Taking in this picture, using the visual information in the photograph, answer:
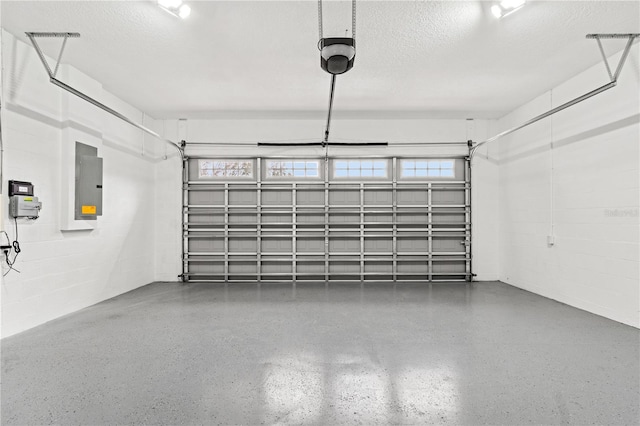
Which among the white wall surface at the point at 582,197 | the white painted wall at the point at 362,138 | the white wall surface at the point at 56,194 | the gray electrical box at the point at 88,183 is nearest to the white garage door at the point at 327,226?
the white painted wall at the point at 362,138

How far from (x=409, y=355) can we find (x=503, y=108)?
525cm

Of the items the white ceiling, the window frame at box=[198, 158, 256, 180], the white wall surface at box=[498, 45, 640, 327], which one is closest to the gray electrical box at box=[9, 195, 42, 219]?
the white ceiling

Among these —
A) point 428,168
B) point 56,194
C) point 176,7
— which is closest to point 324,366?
point 176,7

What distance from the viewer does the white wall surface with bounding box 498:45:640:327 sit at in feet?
12.6

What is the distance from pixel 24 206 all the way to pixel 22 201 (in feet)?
0.19

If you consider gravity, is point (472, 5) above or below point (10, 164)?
above

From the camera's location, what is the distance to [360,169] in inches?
261

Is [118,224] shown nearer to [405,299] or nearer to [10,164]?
[10,164]

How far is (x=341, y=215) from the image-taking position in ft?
21.6

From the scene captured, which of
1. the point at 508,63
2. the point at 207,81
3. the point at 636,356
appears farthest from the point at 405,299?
the point at 207,81

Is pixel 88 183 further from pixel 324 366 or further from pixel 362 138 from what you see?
pixel 362 138

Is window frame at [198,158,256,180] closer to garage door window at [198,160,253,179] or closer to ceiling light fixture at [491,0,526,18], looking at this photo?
garage door window at [198,160,253,179]

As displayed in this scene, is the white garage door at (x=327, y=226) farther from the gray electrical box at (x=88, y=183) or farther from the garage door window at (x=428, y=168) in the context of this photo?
the gray electrical box at (x=88, y=183)

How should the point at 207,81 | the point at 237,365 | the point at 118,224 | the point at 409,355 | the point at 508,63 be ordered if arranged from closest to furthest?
the point at 237,365
the point at 409,355
the point at 508,63
the point at 207,81
the point at 118,224
